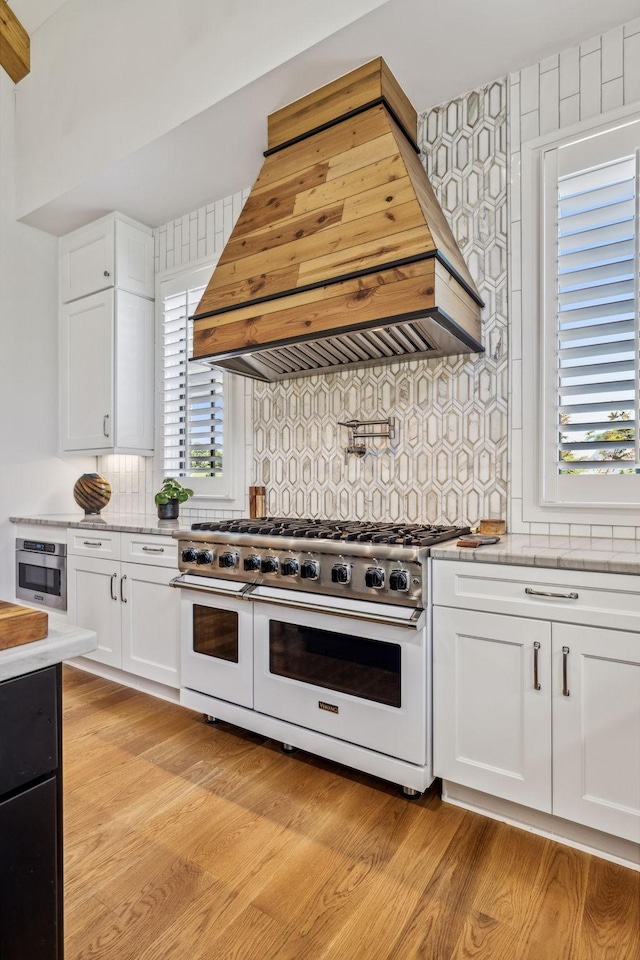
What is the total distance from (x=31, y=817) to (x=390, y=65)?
2.85m

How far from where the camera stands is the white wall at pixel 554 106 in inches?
82.9

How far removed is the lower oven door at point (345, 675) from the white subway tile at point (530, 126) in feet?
6.89

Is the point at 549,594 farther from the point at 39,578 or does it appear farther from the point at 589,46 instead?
the point at 39,578

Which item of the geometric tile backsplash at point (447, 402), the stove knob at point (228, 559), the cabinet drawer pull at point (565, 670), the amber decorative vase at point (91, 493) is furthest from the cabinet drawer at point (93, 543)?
the cabinet drawer pull at point (565, 670)

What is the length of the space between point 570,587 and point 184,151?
9.44ft

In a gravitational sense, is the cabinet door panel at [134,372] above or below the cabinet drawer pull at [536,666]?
above

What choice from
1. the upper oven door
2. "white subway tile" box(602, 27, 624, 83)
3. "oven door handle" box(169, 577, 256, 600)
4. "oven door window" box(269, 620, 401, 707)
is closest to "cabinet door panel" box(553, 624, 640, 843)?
"oven door window" box(269, 620, 401, 707)

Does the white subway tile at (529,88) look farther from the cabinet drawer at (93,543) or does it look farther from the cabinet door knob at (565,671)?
the cabinet drawer at (93,543)

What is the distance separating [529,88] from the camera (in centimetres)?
232

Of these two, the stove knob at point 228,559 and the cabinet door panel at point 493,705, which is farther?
the stove knob at point 228,559

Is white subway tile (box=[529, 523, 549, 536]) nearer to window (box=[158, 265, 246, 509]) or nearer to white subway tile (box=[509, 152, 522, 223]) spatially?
white subway tile (box=[509, 152, 522, 223])

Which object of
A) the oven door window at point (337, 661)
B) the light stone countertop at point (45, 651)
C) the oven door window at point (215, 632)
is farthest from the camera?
the oven door window at point (215, 632)

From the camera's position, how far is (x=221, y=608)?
2498 millimetres

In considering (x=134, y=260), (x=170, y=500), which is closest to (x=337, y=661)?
(x=170, y=500)
